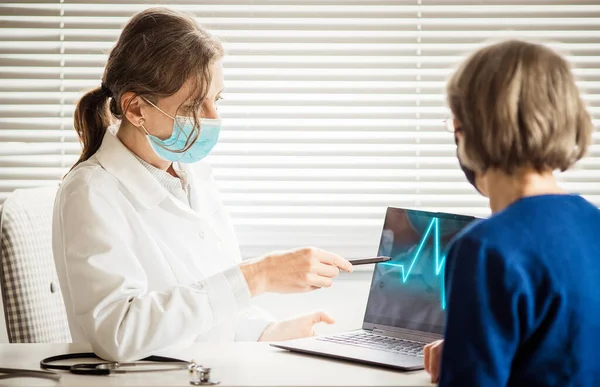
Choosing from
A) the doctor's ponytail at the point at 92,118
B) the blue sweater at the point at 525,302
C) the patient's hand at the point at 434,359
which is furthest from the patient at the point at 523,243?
the doctor's ponytail at the point at 92,118

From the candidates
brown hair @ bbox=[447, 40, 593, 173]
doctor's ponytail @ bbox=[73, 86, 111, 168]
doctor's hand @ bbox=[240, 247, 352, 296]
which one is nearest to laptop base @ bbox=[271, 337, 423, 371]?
doctor's hand @ bbox=[240, 247, 352, 296]

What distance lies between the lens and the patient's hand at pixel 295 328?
1.74m

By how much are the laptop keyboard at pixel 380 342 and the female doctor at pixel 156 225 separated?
0.39 ft

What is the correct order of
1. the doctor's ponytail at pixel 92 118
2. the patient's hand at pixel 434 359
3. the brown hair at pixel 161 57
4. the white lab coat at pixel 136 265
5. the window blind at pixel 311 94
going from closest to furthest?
the patient's hand at pixel 434 359 < the white lab coat at pixel 136 265 < the brown hair at pixel 161 57 < the doctor's ponytail at pixel 92 118 < the window blind at pixel 311 94

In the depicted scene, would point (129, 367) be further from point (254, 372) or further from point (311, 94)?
point (311, 94)

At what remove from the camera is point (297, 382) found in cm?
122

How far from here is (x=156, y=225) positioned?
5.60 ft

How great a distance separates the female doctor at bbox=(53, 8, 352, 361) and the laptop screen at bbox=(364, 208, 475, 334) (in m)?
0.12

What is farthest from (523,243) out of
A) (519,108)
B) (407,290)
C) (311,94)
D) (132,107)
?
(311,94)

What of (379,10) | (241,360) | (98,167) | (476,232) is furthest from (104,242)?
(379,10)

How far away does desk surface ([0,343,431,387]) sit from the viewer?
4.05ft

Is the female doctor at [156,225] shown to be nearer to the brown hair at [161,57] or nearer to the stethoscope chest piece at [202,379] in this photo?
the brown hair at [161,57]

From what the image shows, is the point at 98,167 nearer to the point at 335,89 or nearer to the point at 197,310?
the point at 197,310

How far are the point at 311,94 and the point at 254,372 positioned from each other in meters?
1.30
